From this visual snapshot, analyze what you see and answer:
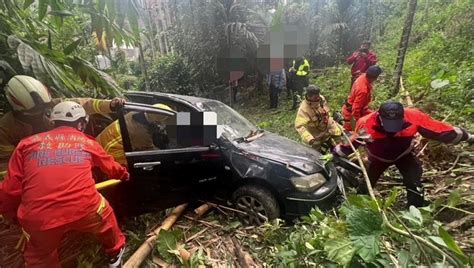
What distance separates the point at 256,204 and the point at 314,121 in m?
1.92

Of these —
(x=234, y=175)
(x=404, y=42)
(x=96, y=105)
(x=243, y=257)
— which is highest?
(x=404, y=42)

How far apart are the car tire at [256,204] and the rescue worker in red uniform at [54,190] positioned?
151cm

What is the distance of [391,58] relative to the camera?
11.2m

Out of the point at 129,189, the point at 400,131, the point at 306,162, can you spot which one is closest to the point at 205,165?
the point at 129,189

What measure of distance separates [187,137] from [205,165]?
1.28 feet

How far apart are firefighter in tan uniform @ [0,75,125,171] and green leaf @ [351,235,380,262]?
2.43 m

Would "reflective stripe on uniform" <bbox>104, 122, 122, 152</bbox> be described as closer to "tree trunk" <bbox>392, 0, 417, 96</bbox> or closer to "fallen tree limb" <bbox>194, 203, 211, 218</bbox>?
"fallen tree limb" <bbox>194, 203, 211, 218</bbox>

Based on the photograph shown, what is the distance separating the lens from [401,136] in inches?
130

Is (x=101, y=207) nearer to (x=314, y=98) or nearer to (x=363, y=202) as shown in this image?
(x=363, y=202)

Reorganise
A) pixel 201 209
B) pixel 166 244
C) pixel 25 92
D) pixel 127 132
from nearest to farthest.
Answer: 1. pixel 25 92
2. pixel 166 244
3. pixel 127 132
4. pixel 201 209

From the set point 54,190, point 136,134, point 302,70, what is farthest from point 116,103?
point 302,70

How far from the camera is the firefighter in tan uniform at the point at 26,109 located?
101 inches

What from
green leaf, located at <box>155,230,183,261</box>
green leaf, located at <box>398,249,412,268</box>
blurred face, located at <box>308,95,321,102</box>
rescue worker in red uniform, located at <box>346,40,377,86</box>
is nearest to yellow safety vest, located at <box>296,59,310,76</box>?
rescue worker in red uniform, located at <box>346,40,377,86</box>

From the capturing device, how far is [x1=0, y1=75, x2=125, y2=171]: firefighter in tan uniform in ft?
8.41
